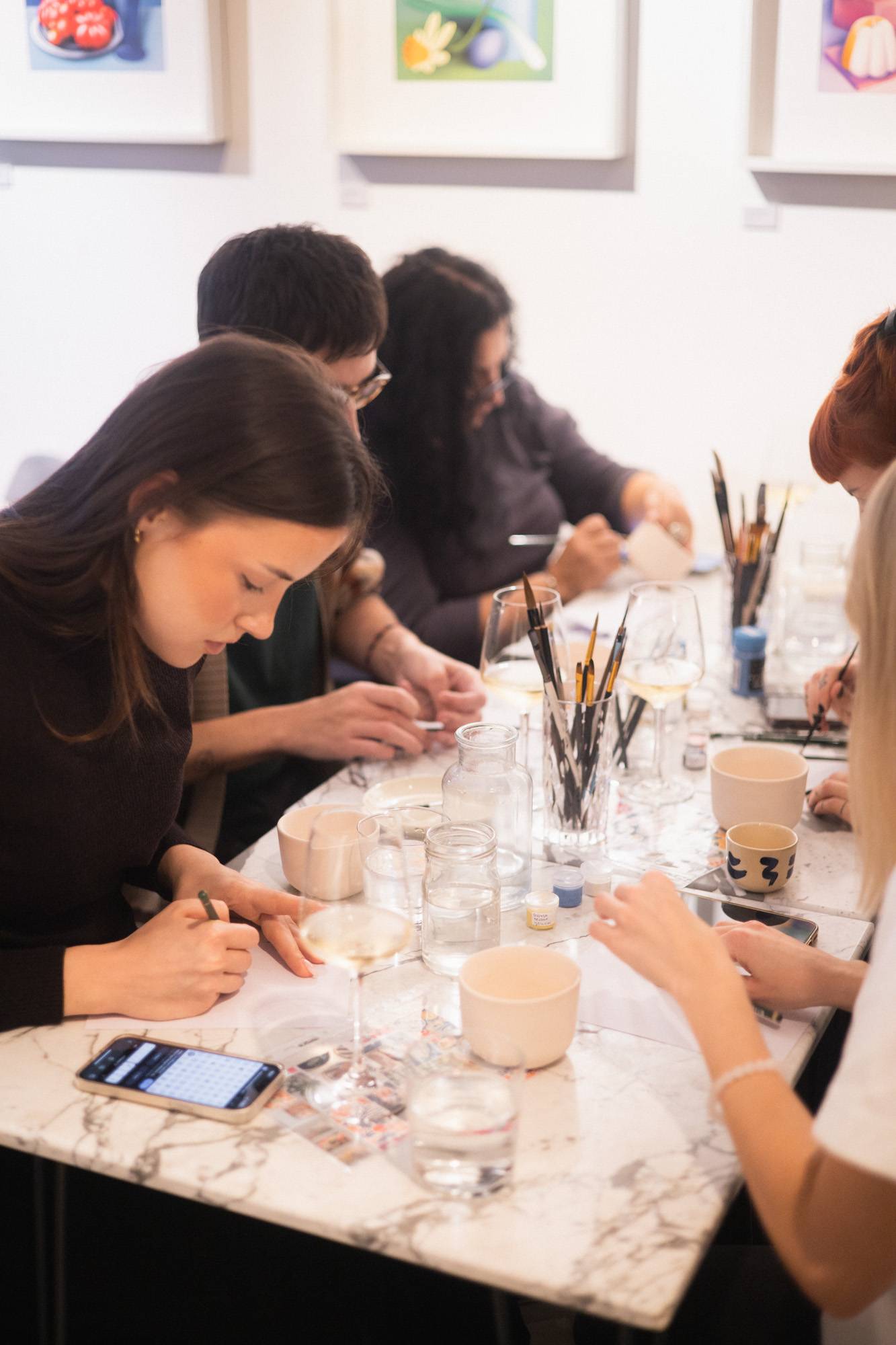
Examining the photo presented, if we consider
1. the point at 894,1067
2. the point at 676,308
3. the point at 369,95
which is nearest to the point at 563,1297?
the point at 894,1067

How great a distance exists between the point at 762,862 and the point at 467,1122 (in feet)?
1.71

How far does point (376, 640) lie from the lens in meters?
2.08

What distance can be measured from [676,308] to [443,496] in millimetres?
1046

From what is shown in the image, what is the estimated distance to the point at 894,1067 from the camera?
32.0 inches

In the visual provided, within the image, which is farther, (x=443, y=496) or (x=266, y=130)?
(x=266, y=130)

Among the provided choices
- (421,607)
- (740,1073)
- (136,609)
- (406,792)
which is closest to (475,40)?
(421,607)

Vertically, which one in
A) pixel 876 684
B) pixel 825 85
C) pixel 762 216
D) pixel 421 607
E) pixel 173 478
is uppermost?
pixel 825 85

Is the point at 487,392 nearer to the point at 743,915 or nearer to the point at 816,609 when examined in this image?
the point at 816,609

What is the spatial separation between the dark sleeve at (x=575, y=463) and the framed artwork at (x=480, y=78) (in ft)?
2.33

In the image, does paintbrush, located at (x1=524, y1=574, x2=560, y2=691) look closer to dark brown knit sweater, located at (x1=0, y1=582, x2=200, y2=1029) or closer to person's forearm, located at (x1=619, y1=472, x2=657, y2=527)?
dark brown knit sweater, located at (x1=0, y1=582, x2=200, y2=1029)

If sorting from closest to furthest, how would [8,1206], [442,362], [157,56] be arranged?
[8,1206] → [442,362] → [157,56]

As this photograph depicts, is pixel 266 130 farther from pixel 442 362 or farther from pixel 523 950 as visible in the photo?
pixel 523 950

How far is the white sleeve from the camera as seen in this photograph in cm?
80

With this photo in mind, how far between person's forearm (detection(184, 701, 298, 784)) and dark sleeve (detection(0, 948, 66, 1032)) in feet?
2.03
